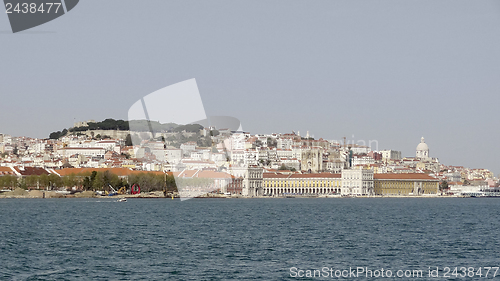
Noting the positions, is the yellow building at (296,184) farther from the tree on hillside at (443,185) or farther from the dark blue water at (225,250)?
the dark blue water at (225,250)

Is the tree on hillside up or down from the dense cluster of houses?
down

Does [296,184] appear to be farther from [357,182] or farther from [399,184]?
[399,184]

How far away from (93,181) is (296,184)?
1195 inches

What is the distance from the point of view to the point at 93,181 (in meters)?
62.7

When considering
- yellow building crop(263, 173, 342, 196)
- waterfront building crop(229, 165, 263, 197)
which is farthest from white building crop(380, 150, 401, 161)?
waterfront building crop(229, 165, 263, 197)

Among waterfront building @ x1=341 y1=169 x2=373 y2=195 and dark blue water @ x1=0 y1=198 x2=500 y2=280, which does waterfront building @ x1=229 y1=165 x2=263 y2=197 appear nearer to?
waterfront building @ x1=341 y1=169 x2=373 y2=195

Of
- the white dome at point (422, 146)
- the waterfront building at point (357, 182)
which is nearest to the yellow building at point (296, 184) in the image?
the waterfront building at point (357, 182)

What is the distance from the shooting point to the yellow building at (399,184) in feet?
292

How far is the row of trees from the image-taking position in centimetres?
6203

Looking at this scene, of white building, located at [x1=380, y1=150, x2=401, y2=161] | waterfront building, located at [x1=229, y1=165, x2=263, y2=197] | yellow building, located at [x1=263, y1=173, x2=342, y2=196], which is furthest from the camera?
white building, located at [x1=380, y1=150, x2=401, y2=161]

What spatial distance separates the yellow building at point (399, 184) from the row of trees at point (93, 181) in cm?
3235

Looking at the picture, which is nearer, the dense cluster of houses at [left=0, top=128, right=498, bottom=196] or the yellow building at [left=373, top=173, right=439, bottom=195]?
the dense cluster of houses at [left=0, top=128, right=498, bottom=196]

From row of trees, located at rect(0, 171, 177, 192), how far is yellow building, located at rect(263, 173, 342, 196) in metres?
20.6

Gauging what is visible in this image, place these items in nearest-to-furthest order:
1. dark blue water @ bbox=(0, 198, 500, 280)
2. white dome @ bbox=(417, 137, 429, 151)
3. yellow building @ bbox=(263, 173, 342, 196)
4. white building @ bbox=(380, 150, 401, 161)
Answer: dark blue water @ bbox=(0, 198, 500, 280), yellow building @ bbox=(263, 173, 342, 196), white dome @ bbox=(417, 137, 429, 151), white building @ bbox=(380, 150, 401, 161)
